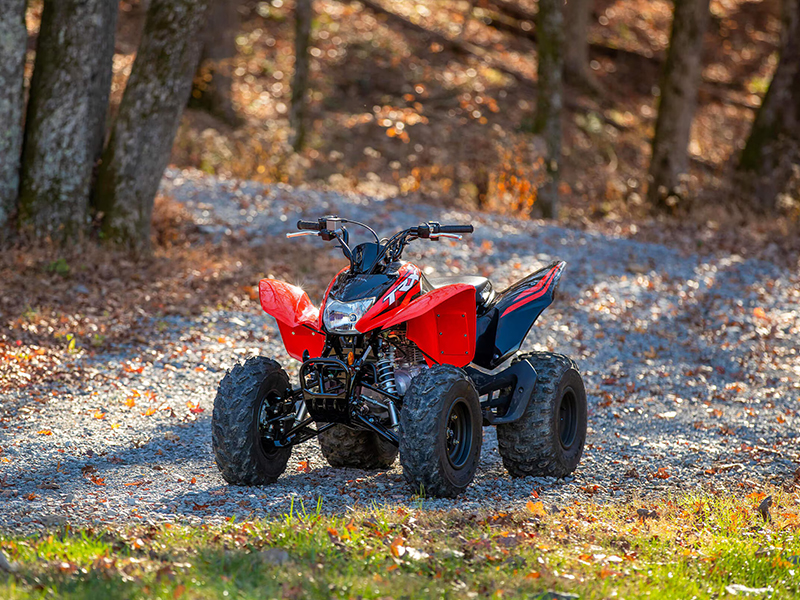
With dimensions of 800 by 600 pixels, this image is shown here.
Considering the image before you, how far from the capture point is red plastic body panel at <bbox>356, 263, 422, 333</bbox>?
5.07m

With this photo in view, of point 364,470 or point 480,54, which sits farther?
point 480,54

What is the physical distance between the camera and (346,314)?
5.09 m

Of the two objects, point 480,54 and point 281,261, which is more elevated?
point 480,54

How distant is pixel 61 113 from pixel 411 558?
7663mm

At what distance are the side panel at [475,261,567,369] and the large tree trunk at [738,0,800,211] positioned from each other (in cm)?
1115

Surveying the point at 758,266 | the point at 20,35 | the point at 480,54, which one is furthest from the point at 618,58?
the point at 20,35

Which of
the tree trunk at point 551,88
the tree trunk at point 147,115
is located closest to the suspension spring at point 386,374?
the tree trunk at point 147,115

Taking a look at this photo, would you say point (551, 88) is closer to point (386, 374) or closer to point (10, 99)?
point (10, 99)

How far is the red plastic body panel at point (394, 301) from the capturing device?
507cm

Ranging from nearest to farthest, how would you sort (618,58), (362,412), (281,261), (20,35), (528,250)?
(362,412)
(20,35)
(281,261)
(528,250)
(618,58)

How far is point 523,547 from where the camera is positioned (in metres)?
4.20

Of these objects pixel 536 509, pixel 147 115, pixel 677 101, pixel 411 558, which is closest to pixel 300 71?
pixel 677 101

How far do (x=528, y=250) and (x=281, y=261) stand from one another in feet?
11.4

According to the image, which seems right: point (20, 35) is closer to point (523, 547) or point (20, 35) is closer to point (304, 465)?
point (304, 465)
